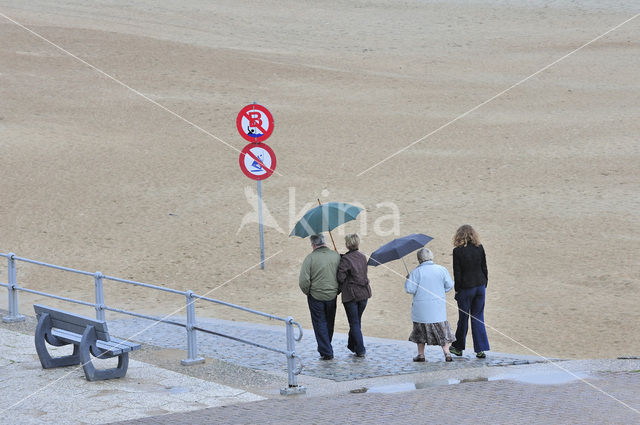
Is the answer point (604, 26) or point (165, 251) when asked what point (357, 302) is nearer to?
point (165, 251)

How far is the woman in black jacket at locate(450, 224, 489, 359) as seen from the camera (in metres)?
10.8

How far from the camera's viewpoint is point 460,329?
10977mm

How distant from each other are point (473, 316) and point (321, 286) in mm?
1867

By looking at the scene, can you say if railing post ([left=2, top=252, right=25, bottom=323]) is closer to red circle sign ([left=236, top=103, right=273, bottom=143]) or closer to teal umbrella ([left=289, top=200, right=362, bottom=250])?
teal umbrella ([left=289, top=200, right=362, bottom=250])

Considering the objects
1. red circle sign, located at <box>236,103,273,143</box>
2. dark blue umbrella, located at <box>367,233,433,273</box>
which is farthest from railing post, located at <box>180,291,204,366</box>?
red circle sign, located at <box>236,103,273,143</box>

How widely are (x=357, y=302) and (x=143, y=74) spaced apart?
23648mm

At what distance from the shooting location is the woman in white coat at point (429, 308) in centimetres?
1054

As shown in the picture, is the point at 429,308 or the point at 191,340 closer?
the point at 191,340

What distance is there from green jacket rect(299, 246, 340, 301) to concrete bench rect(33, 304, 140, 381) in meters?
2.28

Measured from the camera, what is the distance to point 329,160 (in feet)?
78.2

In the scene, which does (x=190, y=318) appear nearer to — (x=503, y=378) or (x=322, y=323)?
(x=322, y=323)

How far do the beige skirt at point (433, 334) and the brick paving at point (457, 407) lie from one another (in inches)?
55.5

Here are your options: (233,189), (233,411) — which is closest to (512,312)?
(233,411)

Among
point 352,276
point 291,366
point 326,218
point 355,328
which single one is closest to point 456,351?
point 355,328
